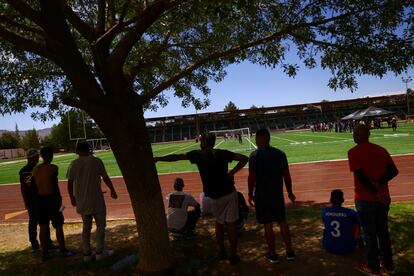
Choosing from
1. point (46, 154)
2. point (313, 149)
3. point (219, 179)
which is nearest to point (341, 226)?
point (219, 179)

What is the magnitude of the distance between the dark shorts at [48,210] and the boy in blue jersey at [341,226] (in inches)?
161

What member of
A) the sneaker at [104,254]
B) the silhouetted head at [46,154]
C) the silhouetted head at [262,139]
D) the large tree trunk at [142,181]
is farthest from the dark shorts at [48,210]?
the silhouetted head at [262,139]

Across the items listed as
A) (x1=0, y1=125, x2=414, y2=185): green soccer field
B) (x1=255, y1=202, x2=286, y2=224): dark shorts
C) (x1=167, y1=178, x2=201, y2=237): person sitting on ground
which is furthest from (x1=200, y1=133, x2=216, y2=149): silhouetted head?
(x1=0, y1=125, x2=414, y2=185): green soccer field

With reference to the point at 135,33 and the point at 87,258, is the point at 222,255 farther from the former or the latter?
the point at 135,33

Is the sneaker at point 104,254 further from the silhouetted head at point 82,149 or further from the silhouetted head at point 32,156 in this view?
the silhouetted head at point 32,156

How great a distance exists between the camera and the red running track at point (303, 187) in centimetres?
1084

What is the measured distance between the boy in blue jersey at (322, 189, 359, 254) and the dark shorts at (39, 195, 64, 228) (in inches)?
161

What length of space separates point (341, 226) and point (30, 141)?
9978 cm

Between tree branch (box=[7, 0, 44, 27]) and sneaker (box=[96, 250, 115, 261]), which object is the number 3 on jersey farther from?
tree branch (box=[7, 0, 44, 27])

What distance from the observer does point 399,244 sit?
233 inches

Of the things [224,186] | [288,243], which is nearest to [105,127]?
[224,186]

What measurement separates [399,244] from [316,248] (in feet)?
3.72

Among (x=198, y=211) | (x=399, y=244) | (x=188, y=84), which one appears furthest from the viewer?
(x=188, y=84)

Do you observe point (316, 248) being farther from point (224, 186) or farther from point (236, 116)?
point (236, 116)
